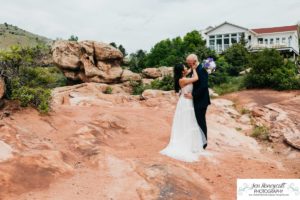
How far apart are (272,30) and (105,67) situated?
1107 inches

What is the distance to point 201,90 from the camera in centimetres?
841

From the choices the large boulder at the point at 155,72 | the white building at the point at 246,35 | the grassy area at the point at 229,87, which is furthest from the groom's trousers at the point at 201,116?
the white building at the point at 246,35

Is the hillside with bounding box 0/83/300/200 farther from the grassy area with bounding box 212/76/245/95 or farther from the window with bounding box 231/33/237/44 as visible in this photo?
the window with bounding box 231/33/237/44

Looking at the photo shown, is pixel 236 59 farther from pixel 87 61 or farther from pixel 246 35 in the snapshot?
pixel 246 35

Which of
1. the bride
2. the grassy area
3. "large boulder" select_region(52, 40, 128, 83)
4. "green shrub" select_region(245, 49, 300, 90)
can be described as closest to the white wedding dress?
the bride

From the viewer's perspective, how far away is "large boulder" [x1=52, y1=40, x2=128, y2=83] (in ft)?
73.5

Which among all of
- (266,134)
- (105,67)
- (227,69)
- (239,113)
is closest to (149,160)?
(266,134)

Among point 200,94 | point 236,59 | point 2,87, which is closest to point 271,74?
point 236,59

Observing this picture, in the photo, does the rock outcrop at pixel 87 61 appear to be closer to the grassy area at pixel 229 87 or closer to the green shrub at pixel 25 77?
the grassy area at pixel 229 87

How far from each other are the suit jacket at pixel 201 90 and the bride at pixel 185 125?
10 centimetres

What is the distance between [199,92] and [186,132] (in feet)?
3.02

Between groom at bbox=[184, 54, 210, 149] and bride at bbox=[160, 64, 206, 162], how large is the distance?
84 mm

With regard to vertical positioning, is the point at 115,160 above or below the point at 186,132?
below

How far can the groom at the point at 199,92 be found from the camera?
8398mm
